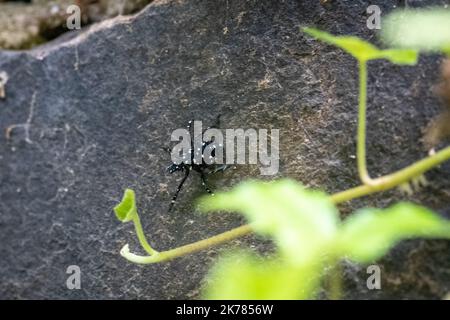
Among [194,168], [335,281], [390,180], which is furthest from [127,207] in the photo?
[335,281]

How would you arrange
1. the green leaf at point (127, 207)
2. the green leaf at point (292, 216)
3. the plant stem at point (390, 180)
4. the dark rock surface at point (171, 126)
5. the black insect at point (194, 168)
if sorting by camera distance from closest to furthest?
the green leaf at point (292, 216) → the plant stem at point (390, 180) → the green leaf at point (127, 207) → the dark rock surface at point (171, 126) → the black insect at point (194, 168)

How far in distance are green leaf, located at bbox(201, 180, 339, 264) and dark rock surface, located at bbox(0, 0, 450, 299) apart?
1029 millimetres

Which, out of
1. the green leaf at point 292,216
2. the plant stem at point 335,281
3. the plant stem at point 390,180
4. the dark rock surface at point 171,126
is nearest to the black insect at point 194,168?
the dark rock surface at point 171,126

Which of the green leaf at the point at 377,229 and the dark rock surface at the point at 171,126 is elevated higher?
the dark rock surface at the point at 171,126

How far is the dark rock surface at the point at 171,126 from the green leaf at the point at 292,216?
3.38 ft

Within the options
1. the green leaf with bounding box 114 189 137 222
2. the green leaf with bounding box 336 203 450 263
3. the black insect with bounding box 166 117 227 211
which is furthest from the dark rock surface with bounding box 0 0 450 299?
the green leaf with bounding box 336 203 450 263

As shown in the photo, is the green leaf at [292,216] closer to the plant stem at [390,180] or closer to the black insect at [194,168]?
the plant stem at [390,180]

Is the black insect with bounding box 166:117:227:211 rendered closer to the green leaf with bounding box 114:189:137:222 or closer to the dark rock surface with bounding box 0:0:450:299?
the dark rock surface with bounding box 0:0:450:299

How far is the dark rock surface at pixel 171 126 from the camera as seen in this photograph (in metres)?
1.53

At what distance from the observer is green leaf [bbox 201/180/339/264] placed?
1.67ft

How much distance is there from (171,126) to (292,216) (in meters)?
1.24
